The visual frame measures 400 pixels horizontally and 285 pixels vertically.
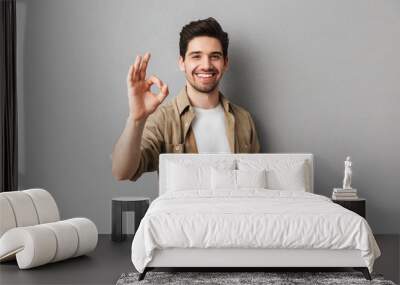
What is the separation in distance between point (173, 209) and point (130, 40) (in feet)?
9.38

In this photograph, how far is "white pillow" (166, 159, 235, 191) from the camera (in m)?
6.33

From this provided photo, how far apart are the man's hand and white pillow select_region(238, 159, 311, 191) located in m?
1.53

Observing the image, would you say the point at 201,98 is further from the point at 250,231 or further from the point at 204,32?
the point at 250,231

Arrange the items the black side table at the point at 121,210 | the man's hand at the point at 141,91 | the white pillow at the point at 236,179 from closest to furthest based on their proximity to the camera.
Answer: the man's hand at the point at 141,91 → the white pillow at the point at 236,179 → the black side table at the point at 121,210

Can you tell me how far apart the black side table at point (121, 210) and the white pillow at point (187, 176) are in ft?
1.37

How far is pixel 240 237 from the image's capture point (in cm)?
477

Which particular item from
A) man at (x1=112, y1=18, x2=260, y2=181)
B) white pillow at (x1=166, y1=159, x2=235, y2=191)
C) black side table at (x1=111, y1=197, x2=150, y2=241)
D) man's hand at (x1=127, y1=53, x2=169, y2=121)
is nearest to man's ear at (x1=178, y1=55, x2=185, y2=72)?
man at (x1=112, y1=18, x2=260, y2=181)

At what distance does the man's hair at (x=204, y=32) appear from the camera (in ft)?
22.6

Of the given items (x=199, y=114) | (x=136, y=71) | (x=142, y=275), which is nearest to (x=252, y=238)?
(x=142, y=275)

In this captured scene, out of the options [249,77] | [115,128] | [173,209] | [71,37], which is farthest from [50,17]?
[173,209]

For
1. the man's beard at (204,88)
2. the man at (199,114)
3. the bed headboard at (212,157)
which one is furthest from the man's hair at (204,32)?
the bed headboard at (212,157)

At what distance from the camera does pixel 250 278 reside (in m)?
4.87

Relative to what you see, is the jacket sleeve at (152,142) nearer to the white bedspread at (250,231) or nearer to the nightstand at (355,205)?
the nightstand at (355,205)

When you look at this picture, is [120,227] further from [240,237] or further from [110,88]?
[240,237]
